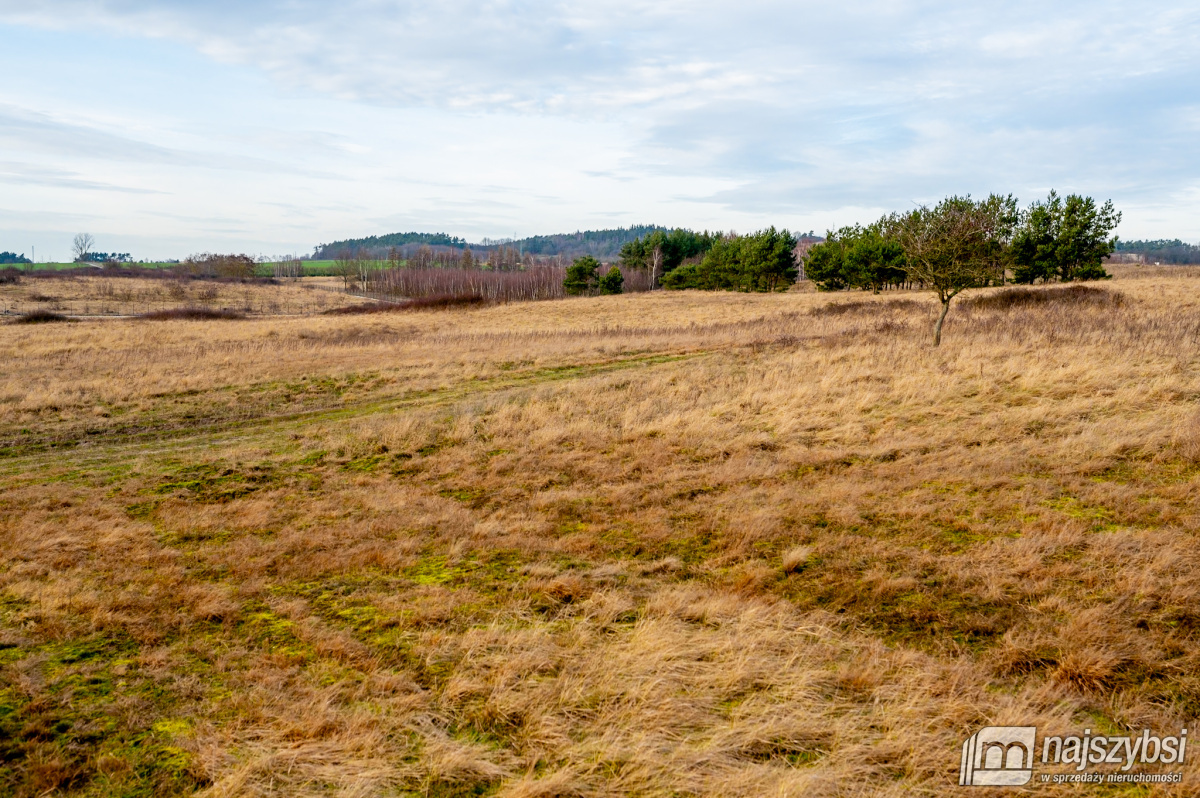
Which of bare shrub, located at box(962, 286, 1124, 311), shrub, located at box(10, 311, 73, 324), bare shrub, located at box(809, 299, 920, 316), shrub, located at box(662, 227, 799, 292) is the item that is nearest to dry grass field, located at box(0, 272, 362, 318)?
shrub, located at box(10, 311, 73, 324)

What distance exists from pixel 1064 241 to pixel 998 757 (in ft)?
173

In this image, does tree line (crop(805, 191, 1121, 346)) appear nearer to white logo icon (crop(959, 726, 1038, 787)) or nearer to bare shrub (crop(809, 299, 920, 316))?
bare shrub (crop(809, 299, 920, 316))

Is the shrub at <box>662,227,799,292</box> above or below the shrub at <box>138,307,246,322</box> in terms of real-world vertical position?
above

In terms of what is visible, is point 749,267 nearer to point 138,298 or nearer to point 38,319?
point 38,319

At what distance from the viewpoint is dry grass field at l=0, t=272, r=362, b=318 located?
224ft

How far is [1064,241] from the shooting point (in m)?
45.8

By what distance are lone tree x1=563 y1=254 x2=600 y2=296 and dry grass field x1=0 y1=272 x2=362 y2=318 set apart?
92.5ft

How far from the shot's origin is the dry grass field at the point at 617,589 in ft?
11.8

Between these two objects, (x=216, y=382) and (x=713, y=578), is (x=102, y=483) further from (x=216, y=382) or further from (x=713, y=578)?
(x=216, y=382)

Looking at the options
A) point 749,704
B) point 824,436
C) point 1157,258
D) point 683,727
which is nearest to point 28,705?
point 683,727

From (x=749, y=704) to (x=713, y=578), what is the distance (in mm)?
1992

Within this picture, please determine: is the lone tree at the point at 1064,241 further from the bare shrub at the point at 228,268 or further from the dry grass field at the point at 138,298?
the bare shrub at the point at 228,268

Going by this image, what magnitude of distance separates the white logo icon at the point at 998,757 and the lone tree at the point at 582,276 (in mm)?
79198

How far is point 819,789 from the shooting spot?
3211 mm
